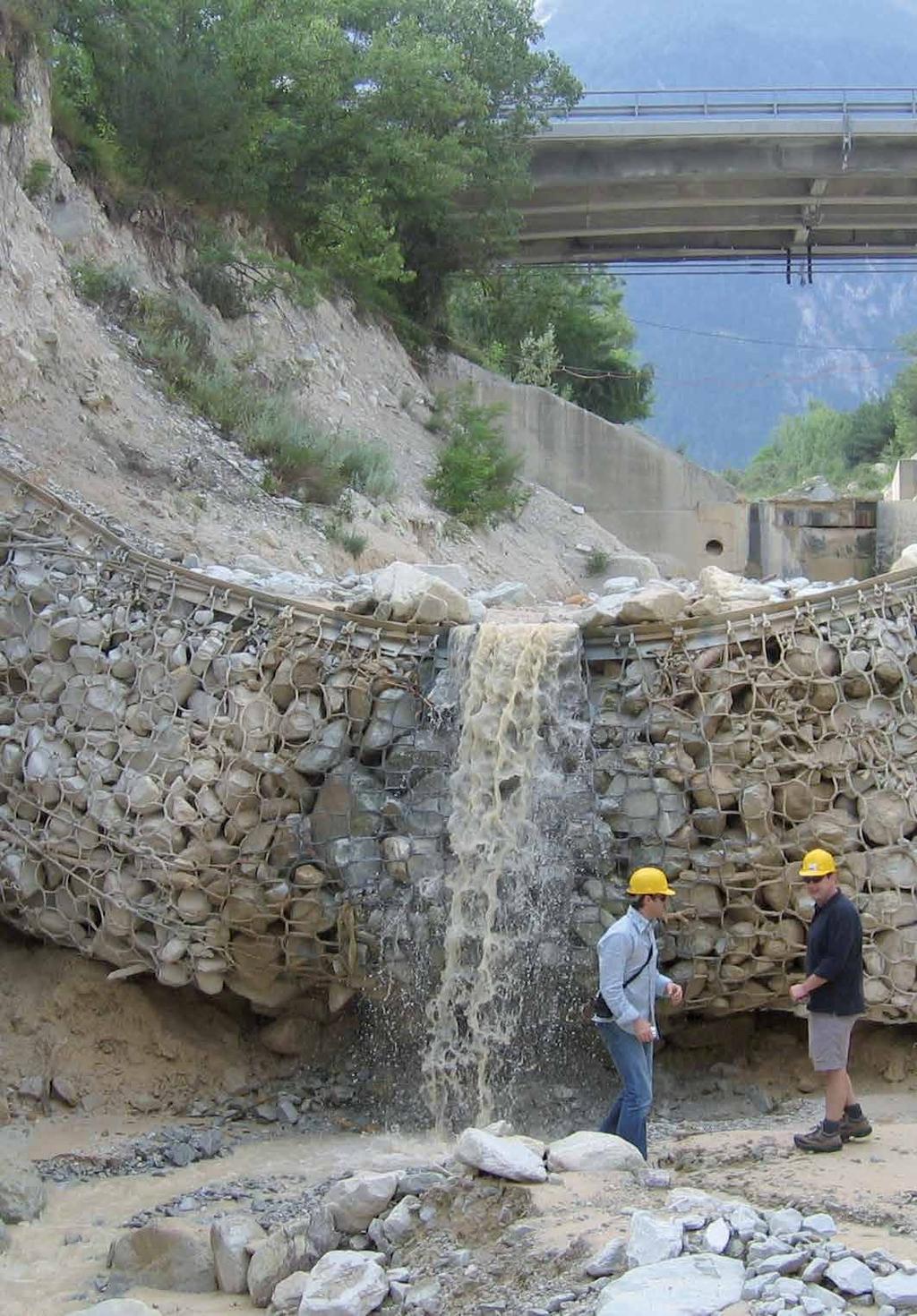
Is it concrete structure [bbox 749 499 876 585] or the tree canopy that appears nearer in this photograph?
the tree canopy

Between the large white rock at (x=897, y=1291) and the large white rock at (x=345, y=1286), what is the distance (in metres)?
1.76

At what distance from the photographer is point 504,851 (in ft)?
30.8

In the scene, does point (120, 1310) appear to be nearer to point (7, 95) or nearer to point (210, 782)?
point (210, 782)

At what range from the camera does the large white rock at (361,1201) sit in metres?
6.44

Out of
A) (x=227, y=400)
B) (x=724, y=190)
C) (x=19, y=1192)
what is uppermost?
(x=724, y=190)

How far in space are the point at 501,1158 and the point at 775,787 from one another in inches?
136

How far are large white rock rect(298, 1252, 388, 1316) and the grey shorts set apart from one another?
1.98m

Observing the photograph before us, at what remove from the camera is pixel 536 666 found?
9.53m

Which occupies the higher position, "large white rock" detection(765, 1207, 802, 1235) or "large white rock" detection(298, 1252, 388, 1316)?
"large white rock" detection(765, 1207, 802, 1235)

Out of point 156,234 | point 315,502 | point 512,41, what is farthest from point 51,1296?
point 512,41

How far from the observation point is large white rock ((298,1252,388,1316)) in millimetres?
5840

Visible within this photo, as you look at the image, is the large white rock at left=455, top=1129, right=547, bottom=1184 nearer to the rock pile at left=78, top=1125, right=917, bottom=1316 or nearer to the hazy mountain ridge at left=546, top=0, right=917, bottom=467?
the rock pile at left=78, top=1125, right=917, bottom=1316

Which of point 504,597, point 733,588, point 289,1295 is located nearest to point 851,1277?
point 289,1295

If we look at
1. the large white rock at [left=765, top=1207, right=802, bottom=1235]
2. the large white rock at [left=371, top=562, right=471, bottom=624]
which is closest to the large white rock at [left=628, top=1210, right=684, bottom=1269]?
the large white rock at [left=765, top=1207, right=802, bottom=1235]
